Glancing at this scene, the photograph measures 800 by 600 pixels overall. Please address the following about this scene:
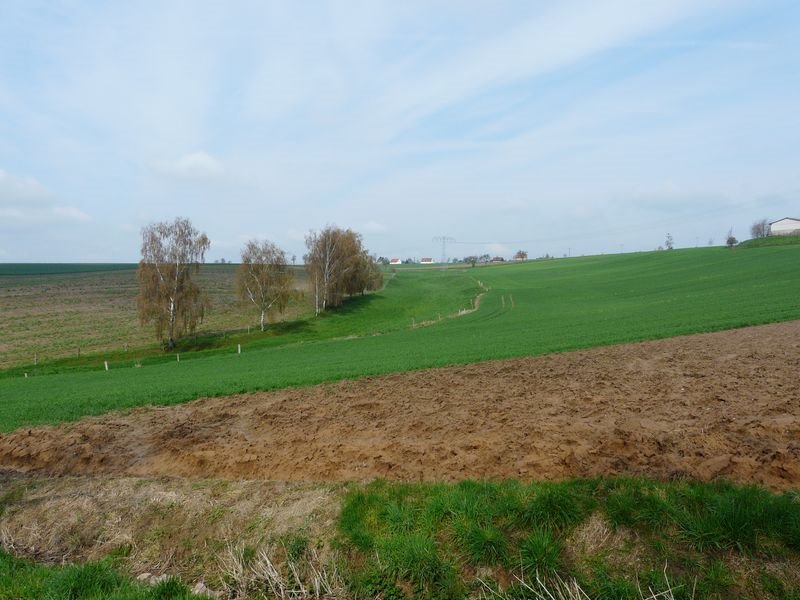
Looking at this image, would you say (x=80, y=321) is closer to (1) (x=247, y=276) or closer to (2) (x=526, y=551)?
(1) (x=247, y=276)

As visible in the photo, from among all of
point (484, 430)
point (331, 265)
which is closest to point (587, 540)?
point (484, 430)

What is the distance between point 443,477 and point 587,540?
7.95ft

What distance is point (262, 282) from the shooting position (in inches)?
2227

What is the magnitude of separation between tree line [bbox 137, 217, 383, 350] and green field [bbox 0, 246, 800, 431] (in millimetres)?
3774

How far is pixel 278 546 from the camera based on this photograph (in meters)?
6.08

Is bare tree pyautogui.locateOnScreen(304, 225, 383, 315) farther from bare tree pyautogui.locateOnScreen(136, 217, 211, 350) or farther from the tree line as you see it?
bare tree pyautogui.locateOnScreen(136, 217, 211, 350)

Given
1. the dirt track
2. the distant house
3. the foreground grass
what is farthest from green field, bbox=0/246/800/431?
the distant house

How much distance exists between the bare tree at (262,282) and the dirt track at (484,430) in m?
41.6

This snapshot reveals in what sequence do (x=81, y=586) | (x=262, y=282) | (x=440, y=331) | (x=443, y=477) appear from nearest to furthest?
(x=81, y=586) < (x=443, y=477) < (x=440, y=331) < (x=262, y=282)

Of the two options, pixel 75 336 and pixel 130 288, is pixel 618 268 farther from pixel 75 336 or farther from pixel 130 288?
pixel 130 288

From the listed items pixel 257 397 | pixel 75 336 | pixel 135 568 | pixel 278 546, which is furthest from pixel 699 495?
pixel 75 336

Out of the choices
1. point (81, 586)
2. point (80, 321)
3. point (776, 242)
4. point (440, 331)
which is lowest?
point (440, 331)

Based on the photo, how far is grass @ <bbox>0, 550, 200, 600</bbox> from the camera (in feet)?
17.5

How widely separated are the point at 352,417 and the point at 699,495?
7601 mm
